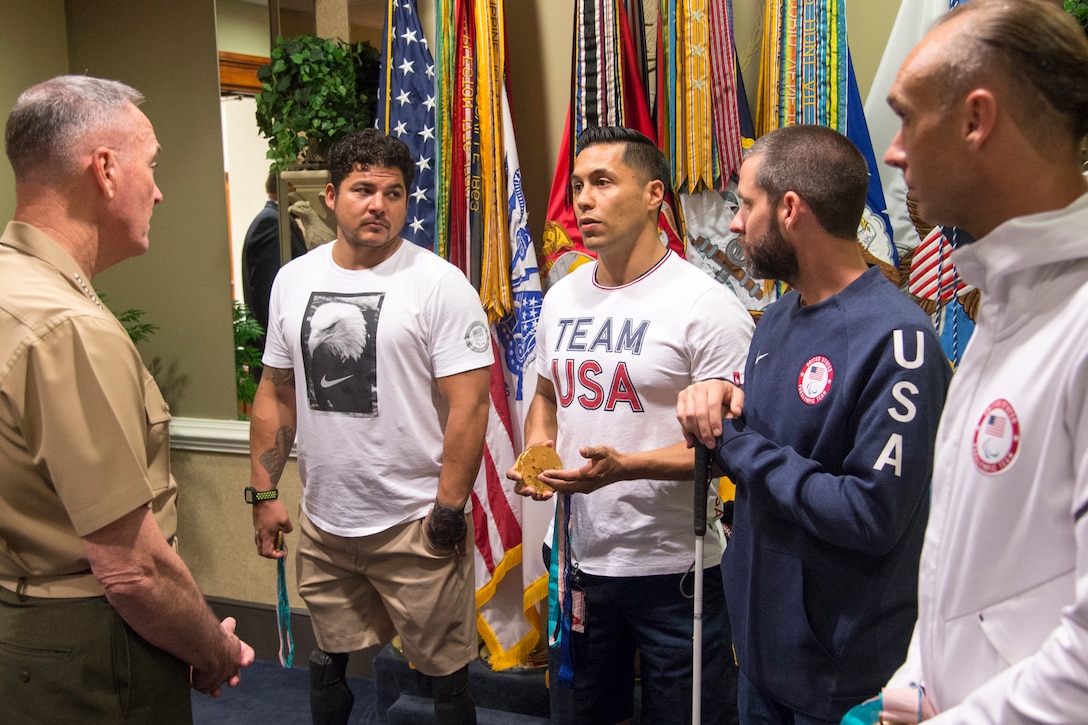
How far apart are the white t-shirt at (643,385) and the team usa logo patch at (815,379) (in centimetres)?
51

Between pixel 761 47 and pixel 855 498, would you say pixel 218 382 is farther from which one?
pixel 855 498

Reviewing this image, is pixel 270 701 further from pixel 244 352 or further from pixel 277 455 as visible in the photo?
pixel 244 352

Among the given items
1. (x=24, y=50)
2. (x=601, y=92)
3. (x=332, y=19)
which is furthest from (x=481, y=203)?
(x=24, y=50)

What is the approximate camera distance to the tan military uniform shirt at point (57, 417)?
133 cm

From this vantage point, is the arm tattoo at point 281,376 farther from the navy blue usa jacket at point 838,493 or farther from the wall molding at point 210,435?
the navy blue usa jacket at point 838,493

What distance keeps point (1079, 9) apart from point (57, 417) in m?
2.23

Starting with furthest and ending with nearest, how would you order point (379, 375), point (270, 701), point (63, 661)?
point (270, 701) → point (379, 375) → point (63, 661)

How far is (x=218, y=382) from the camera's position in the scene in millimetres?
3934

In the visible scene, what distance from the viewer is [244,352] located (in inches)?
154

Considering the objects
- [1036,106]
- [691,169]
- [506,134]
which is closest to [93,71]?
[506,134]

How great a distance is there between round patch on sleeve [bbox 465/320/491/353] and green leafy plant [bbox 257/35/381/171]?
112cm

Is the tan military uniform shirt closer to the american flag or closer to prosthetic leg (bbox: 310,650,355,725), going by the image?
prosthetic leg (bbox: 310,650,355,725)

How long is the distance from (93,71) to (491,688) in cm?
320

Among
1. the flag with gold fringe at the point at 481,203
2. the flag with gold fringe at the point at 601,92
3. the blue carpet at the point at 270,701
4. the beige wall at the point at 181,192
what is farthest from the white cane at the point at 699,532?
the beige wall at the point at 181,192
